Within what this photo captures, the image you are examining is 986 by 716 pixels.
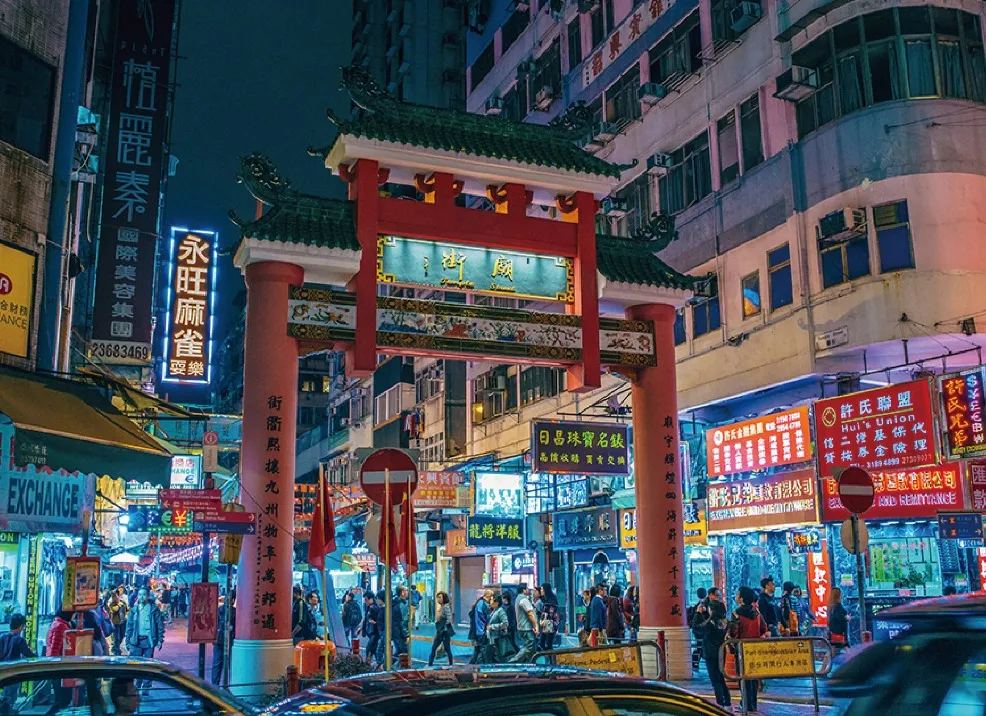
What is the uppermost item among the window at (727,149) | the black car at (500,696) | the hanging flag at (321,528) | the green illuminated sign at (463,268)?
the window at (727,149)

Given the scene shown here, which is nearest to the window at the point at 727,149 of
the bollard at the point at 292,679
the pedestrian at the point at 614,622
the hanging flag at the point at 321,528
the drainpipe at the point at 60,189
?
the pedestrian at the point at 614,622

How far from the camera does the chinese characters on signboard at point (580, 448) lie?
2308 cm

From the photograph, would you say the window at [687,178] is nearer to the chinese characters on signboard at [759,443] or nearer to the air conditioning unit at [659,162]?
the air conditioning unit at [659,162]

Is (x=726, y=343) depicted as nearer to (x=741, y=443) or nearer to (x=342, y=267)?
(x=741, y=443)

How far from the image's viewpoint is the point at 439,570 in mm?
44125

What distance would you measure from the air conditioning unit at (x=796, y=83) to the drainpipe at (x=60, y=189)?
45.4 ft

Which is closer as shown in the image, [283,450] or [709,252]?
[283,450]

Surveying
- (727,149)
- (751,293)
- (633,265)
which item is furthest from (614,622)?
(727,149)

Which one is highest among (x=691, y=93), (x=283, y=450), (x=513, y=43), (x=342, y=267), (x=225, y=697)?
(x=513, y=43)

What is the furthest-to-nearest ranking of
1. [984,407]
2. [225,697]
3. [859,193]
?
1. [859,193]
2. [984,407]
3. [225,697]

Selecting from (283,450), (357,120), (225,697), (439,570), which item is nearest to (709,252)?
(357,120)

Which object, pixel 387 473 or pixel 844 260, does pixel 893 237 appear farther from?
pixel 387 473

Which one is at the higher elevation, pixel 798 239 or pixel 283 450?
pixel 798 239

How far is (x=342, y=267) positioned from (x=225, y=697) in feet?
33.0
